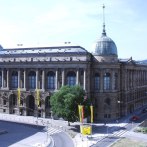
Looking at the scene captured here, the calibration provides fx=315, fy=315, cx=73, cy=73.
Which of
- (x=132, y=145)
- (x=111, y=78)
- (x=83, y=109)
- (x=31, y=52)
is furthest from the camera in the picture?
(x=31, y=52)

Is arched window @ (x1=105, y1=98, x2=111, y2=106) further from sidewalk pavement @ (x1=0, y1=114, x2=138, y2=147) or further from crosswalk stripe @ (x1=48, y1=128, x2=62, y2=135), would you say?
crosswalk stripe @ (x1=48, y1=128, x2=62, y2=135)

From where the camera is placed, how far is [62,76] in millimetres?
123562

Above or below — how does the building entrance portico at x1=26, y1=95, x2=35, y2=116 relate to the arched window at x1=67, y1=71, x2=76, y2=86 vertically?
below

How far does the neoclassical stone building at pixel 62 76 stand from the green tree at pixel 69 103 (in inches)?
503

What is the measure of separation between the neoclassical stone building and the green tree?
503 inches

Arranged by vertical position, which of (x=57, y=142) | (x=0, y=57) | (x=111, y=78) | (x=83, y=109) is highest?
(x=0, y=57)

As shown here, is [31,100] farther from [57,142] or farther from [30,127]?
[57,142]

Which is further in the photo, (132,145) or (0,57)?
(0,57)

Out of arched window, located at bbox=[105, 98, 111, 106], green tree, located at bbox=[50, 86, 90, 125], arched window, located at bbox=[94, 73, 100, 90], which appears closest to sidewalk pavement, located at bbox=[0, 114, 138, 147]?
green tree, located at bbox=[50, 86, 90, 125]

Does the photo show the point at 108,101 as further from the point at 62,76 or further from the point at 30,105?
the point at 30,105

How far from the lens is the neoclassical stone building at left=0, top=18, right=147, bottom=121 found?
122062mm

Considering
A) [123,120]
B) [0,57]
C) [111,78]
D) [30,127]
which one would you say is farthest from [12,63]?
[123,120]

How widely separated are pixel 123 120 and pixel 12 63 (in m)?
51.6

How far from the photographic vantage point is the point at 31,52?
5157 inches
